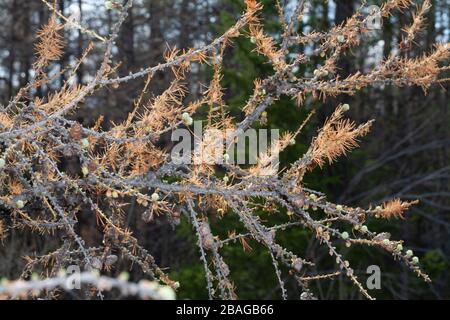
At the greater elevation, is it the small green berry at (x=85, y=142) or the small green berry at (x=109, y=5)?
the small green berry at (x=109, y=5)

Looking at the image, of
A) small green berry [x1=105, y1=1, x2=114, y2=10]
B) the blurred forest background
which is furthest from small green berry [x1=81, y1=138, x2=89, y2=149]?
the blurred forest background

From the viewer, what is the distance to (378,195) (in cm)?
749

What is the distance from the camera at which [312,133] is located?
22.6 ft

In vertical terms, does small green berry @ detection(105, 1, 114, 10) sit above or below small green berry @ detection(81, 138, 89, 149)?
above

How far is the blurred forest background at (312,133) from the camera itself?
262 inches

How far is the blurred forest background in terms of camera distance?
6664 millimetres

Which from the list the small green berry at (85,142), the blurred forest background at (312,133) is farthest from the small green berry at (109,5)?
the blurred forest background at (312,133)

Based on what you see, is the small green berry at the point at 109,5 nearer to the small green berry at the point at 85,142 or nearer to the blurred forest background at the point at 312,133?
the small green berry at the point at 85,142

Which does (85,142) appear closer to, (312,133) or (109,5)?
(109,5)

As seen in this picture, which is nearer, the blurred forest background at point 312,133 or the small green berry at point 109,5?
the small green berry at point 109,5

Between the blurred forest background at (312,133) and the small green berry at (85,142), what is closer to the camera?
the small green berry at (85,142)

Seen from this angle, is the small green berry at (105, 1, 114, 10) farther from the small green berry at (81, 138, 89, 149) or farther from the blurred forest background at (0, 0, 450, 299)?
the blurred forest background at (0, 0, 450, 299)

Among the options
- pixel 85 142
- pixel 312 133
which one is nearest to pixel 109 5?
pixel 85 142
